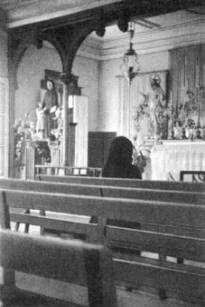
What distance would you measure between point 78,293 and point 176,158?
25.3 feet

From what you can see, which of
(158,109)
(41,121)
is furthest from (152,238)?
(158,109)

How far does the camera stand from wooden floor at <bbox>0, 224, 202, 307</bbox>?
6.95 feet

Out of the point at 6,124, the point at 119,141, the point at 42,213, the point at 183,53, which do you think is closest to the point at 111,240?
the point at 42,213

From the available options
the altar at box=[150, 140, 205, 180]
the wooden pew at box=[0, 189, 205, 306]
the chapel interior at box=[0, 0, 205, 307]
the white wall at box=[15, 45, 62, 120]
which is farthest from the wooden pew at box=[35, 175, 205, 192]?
the white wall at box=[15, 45, 62, 120]

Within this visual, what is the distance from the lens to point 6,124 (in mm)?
9133

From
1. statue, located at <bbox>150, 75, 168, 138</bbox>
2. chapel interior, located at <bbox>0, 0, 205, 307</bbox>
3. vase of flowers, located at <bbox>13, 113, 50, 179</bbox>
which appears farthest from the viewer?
statue, located at <bbox>150, 75, 168, 138</bbox>

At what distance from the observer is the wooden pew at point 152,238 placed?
2275 millimetres

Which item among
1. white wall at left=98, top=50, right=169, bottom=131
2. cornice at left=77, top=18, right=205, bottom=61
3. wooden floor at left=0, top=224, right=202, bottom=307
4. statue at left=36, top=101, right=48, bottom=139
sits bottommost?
wooden floor at left=0, top=224, right=202, bottom=307

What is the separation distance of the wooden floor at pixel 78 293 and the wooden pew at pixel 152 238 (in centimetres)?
7

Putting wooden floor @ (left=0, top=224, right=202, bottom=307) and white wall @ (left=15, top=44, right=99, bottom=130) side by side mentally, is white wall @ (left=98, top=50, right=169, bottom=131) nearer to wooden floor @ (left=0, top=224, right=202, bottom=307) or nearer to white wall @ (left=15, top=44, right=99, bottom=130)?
white wall @ (left=15, top=44, right=99, bottom=130)

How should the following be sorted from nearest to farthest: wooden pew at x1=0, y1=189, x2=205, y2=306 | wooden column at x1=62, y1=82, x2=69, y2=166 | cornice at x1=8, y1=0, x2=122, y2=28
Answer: wooden pew at x1=0, y1=189, x2=205, y2=306 < cornice at x1=8, y1=0, x2=122, y2=28 < wooden column at x1=62, y1=82, x2=69, y2=166

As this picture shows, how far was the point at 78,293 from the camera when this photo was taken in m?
2.10

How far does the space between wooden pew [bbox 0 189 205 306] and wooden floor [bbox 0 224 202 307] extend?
7 centimetres

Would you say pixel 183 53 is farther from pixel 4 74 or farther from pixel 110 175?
pixel 110 175
